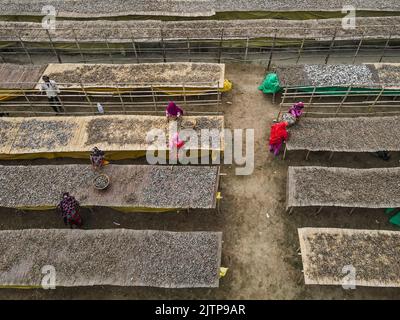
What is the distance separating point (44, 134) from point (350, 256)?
1300cm

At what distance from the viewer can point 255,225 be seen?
43.1 feet

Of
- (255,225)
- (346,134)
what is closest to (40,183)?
(255,225)

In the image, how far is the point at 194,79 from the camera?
16828 mm

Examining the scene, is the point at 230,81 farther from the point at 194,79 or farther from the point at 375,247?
the point at 375,247

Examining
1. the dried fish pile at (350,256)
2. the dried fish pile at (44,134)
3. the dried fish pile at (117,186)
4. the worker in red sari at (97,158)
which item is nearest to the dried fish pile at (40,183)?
the dried fish pile at (117,186)

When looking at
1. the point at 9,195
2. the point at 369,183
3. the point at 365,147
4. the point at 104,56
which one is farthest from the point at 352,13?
the point at 9,195

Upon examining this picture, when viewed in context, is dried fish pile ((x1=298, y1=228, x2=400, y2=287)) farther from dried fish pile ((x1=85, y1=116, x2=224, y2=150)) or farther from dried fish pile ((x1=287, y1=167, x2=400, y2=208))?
dried fish pile ((x1=85, y1=116, x2=224, y2=150))

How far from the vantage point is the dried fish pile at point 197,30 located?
60.7 ft

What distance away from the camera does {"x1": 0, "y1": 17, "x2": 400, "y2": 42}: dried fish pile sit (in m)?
18.5

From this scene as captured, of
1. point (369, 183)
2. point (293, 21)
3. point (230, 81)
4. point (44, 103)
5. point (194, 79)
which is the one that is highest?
point (293, 21)

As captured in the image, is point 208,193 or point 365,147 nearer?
point 208,193

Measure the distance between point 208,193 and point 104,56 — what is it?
11.9 m

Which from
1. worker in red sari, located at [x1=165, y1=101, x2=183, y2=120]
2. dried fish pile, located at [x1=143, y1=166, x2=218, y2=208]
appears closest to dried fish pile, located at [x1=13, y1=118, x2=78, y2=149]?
worker in red sari, located at [x1=165, y1=101, x2=183, y2=120]
